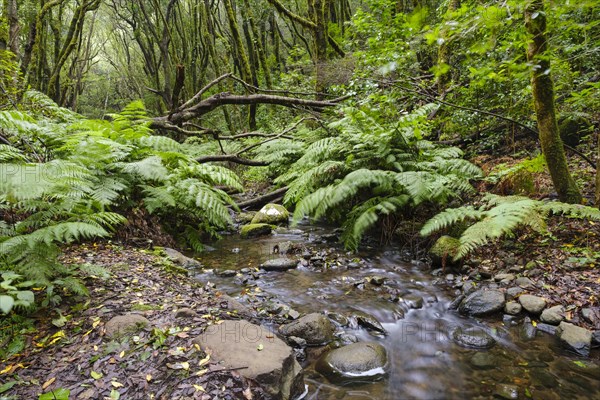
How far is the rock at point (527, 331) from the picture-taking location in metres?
2.79

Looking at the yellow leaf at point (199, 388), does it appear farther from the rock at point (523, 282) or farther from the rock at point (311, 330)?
the rock at point (523, 282)

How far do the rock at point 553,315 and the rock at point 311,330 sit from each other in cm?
182

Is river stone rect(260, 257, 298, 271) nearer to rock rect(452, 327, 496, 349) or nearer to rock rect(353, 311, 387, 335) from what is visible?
rock rect(353, 311, 387, 335)

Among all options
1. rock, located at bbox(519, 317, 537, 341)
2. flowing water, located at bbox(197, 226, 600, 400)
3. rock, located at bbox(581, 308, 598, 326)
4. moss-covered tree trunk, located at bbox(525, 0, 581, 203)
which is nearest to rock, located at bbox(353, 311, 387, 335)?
flowing water, located at bbox(197, 226, 600, 400)

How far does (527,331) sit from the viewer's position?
286cm

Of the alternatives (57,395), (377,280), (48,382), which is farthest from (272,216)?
(57,395)

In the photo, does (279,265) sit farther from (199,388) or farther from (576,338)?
(576,338)

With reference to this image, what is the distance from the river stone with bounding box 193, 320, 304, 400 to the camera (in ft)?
6.72

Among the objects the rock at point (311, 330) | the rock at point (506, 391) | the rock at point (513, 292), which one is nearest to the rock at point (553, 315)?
the rock at point (513, 292)

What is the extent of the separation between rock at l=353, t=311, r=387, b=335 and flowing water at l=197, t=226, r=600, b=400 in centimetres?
7

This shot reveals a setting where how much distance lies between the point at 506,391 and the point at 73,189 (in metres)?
3.42

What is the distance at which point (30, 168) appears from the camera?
231 centimetres

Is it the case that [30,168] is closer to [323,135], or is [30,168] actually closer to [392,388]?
[392,388]

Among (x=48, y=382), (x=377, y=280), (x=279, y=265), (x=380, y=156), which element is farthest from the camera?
(x=380, y=156)
